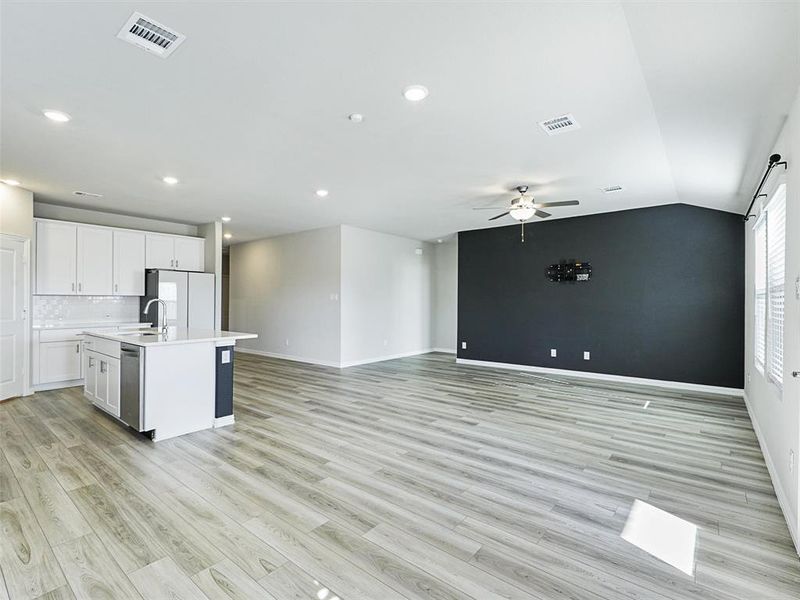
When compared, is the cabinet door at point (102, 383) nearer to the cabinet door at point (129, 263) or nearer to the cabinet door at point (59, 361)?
the cabinet door at point (59, 361)

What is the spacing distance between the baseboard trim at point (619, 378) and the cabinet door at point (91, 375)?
6.13m

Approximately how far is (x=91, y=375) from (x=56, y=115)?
3.00 metres

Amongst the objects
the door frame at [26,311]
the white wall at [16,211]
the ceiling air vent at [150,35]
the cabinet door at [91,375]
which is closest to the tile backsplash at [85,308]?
the door frame at [26,311]

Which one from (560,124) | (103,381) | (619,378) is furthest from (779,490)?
(103,381)

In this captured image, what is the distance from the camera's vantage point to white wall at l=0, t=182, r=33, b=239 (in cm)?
516

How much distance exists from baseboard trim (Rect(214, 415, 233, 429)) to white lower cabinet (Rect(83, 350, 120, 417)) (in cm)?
100

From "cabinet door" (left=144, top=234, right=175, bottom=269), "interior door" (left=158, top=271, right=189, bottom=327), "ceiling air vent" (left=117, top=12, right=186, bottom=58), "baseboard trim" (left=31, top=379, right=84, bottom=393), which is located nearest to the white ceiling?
"ceiling air vent" (left=117, top=12, right=186, bottom=58)

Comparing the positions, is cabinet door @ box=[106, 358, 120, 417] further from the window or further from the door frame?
the window

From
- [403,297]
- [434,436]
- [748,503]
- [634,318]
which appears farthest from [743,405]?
[403,297]

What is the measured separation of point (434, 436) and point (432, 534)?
64.2 inches

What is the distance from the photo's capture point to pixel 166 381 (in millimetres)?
3852

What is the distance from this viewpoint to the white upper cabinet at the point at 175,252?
22.6 ft

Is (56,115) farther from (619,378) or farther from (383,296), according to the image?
(619,378)

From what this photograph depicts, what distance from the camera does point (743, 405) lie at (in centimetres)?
515
